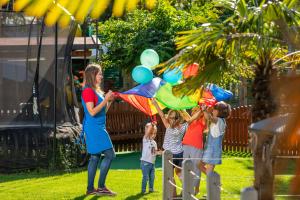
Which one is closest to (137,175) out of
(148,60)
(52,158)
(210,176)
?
(52,158)

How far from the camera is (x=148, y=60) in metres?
10.3

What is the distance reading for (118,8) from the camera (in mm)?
1229

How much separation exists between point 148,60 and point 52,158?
3.62 metres

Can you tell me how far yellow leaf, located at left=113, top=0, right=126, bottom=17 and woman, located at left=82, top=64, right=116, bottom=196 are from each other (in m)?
8.87

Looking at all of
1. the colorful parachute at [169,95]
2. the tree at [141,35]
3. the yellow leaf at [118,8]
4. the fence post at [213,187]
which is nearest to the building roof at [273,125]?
the yellow leaf at [118,8]

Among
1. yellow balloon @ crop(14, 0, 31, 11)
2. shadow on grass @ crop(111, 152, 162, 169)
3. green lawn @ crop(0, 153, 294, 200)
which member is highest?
yellow balloon @ crop(14, 0, 31, 11)

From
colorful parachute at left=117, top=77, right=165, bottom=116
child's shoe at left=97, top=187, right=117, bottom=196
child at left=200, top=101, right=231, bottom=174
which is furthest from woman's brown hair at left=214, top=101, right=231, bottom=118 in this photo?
child's shoe at left=97, top=187, right=117, bottom=196

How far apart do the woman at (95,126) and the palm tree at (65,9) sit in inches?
350

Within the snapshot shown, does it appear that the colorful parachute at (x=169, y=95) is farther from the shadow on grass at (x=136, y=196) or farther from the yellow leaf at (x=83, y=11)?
the yellow leaf at (x=83, y=11)

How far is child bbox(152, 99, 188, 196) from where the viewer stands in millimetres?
10438

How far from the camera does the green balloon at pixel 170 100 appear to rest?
934cm

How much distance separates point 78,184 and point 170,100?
9.49 feet

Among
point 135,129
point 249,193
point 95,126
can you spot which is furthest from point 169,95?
point 135,129

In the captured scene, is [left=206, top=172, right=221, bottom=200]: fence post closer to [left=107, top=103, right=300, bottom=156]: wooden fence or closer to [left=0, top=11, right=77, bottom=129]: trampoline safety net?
[left=0, top=11, right=77, bottom=129]: trampoline safety net
